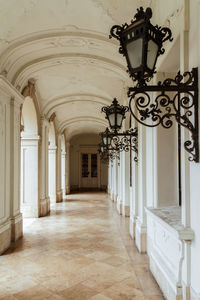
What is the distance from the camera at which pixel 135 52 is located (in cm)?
221

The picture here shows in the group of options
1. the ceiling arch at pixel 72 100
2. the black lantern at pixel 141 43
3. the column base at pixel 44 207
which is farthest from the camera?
the ceiling arch at pixel 72 100

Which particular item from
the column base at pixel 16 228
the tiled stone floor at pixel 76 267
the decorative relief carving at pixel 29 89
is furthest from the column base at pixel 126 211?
the decorative relief carving at pixel 29 89

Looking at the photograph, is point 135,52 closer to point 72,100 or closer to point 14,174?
point 14,174

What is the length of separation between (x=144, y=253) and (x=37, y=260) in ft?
7.43

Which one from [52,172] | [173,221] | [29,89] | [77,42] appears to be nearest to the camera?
[173,221]

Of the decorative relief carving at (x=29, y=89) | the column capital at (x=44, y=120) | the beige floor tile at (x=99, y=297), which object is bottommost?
the beige floor tile at (x=99, y=297)

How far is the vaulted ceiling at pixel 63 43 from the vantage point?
4812mm

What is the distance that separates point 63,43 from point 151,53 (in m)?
4.49

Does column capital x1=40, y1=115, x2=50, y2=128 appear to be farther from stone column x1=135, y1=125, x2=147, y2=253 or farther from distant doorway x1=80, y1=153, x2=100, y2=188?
distant doorway x1=80, y1=153, x2=100, y2=188

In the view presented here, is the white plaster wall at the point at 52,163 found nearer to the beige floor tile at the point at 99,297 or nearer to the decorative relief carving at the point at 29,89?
the decorative relief carving at the point at 29,89

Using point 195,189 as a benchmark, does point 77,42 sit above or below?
above

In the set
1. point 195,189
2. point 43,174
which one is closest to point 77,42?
point 195,189

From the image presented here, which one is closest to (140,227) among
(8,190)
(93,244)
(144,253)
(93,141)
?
(144,253)

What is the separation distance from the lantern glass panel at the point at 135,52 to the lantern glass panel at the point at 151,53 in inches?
4.4
